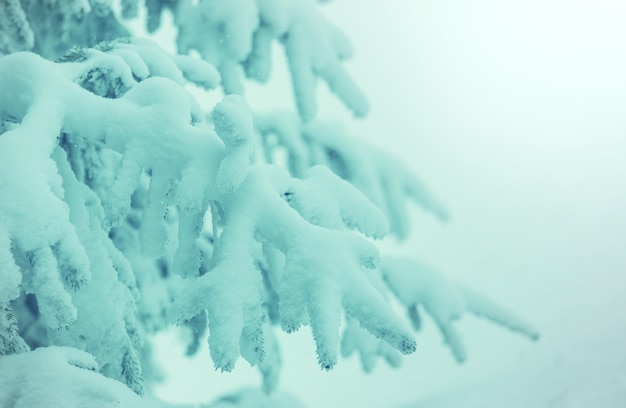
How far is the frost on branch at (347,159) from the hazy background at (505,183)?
241mm

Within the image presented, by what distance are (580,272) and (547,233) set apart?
3039 millimetres

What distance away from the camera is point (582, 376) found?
205 inches

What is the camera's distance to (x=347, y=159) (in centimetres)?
297

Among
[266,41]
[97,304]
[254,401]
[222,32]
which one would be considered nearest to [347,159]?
[266,41]

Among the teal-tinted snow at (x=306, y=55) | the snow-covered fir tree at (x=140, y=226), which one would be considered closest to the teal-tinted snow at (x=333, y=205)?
the snow-covered fir tree at (x=140, y=226)

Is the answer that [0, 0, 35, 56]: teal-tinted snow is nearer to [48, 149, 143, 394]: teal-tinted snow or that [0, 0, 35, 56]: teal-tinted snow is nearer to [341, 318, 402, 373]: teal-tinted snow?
[48, 149, 143, 394]: teal-tinted snow

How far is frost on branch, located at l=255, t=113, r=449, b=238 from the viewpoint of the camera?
9.57 feet

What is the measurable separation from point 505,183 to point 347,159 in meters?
16.1

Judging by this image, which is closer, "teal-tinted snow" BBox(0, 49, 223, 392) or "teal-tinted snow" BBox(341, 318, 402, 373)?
"teal-tinted snow" BBox(0, 49, 223, 392)

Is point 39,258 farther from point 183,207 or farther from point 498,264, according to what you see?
point 498,264

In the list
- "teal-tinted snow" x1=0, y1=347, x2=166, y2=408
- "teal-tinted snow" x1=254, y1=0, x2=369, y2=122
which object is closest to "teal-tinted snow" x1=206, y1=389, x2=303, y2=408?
"teal-tinted snow" x1=0, y1=347, x2=166, y2=408

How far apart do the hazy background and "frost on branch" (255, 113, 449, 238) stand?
241 millimetres

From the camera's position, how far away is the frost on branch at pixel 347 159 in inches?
115

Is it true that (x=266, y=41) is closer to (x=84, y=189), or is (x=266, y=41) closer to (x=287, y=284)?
(x=84, y=189)
